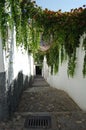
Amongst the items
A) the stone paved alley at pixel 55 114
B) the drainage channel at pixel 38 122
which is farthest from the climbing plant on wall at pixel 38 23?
the drainage channel at pixel 38 122

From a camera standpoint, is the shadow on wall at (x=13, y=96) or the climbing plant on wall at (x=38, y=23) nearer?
the climbing plant on wall at (x=38, y=23)

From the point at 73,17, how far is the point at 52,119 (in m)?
2.69

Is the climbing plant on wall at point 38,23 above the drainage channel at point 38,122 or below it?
above

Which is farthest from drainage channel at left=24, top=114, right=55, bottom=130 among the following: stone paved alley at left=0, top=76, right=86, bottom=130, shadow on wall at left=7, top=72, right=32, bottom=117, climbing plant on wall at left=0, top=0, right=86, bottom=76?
climbing plant on wall at left=0, top=0, right=86, bottom=76

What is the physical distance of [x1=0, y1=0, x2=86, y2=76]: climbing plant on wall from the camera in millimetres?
5383

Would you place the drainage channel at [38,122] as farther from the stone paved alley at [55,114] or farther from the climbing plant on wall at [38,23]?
the climbing plant on wall at [38,23]

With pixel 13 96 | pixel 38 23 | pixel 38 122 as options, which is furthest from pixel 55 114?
pixel 38 23

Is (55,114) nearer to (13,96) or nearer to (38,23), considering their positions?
(13,96)

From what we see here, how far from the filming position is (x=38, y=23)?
19.6ft

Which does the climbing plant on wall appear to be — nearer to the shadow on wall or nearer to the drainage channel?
the shadow on wall

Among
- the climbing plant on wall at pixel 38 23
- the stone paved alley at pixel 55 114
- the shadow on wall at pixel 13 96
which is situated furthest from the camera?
the shadow on wall at pixel 13 96

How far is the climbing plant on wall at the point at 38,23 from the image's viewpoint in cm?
538

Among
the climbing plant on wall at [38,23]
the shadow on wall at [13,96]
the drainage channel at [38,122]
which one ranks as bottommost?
the drainage channel at [38,122]

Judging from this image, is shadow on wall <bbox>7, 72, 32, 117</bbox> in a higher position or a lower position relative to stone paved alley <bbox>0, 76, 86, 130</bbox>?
higher
